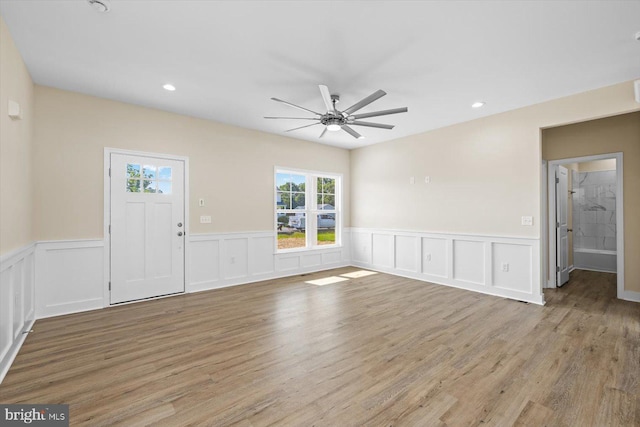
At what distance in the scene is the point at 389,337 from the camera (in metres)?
3.05

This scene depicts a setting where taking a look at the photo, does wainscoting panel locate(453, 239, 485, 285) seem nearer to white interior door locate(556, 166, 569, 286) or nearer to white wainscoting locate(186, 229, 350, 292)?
white interior door locate(556, 166, 569, 286)

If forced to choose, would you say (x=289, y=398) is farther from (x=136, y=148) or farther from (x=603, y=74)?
(x=603, y=74)

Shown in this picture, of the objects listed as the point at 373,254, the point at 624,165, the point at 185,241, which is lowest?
the point at 373,254

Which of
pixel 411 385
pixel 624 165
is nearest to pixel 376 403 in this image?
pixel 411 385

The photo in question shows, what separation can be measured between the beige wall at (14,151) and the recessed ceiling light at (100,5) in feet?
2.79

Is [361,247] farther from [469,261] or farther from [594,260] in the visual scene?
[594,260]

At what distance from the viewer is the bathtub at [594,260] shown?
19.9 feet

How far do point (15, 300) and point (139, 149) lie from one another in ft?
7.69

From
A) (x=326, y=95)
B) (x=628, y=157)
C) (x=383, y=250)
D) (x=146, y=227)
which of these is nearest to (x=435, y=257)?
(x=383, y=250)

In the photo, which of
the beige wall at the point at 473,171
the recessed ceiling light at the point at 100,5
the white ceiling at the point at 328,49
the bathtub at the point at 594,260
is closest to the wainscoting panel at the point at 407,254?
the beige wall at the point at 473,171

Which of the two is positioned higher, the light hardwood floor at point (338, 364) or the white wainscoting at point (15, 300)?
the white wainscoting at point (15, 300)

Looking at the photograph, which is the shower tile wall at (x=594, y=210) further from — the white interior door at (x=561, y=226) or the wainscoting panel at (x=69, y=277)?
the wainscoting panel at (x=69, y=277)

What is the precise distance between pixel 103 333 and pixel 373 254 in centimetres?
491

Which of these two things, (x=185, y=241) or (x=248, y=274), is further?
(x=248, y=274)
